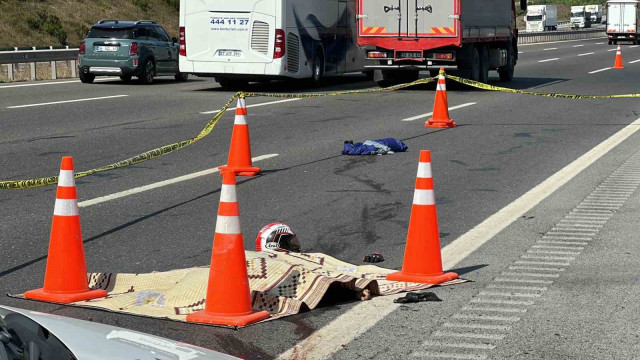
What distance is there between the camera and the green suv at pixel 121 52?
27.0 m

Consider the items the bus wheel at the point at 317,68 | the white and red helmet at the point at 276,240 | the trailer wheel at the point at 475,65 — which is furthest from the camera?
the trailer wheel at the point at 475,65

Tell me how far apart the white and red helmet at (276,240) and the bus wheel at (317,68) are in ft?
60.8

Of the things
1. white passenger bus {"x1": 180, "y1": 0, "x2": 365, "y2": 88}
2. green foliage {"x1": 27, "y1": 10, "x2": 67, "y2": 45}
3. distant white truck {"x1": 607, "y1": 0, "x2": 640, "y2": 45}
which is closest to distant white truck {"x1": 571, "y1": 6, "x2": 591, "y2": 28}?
distant white truck {"x1": 607, "y1": 0, "x2": 640, "y2": 45}

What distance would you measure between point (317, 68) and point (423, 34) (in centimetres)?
266

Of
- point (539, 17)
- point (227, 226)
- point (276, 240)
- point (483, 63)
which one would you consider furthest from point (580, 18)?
point (227, 226)

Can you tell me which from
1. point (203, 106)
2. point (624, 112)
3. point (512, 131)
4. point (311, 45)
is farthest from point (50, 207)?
point (311, 45)

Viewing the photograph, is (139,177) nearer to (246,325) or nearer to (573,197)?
(573,197)

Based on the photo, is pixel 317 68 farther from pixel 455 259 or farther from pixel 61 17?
pixel 61 17

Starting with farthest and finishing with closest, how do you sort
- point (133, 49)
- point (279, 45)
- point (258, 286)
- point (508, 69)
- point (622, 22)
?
1. point (622, 22)
2. point (508, 69)
3. point (133, 49)
4. point (279, 45)
5. point (258, 286)

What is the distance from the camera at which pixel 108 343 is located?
9.75 ft

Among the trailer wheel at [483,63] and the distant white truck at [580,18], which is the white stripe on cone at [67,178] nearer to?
the trailer wheel at [483,63]

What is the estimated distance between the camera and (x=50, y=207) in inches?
380

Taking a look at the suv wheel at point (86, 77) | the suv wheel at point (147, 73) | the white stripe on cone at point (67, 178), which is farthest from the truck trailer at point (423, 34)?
the white stripe on cone at point (67, 178)

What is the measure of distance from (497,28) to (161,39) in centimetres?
860
